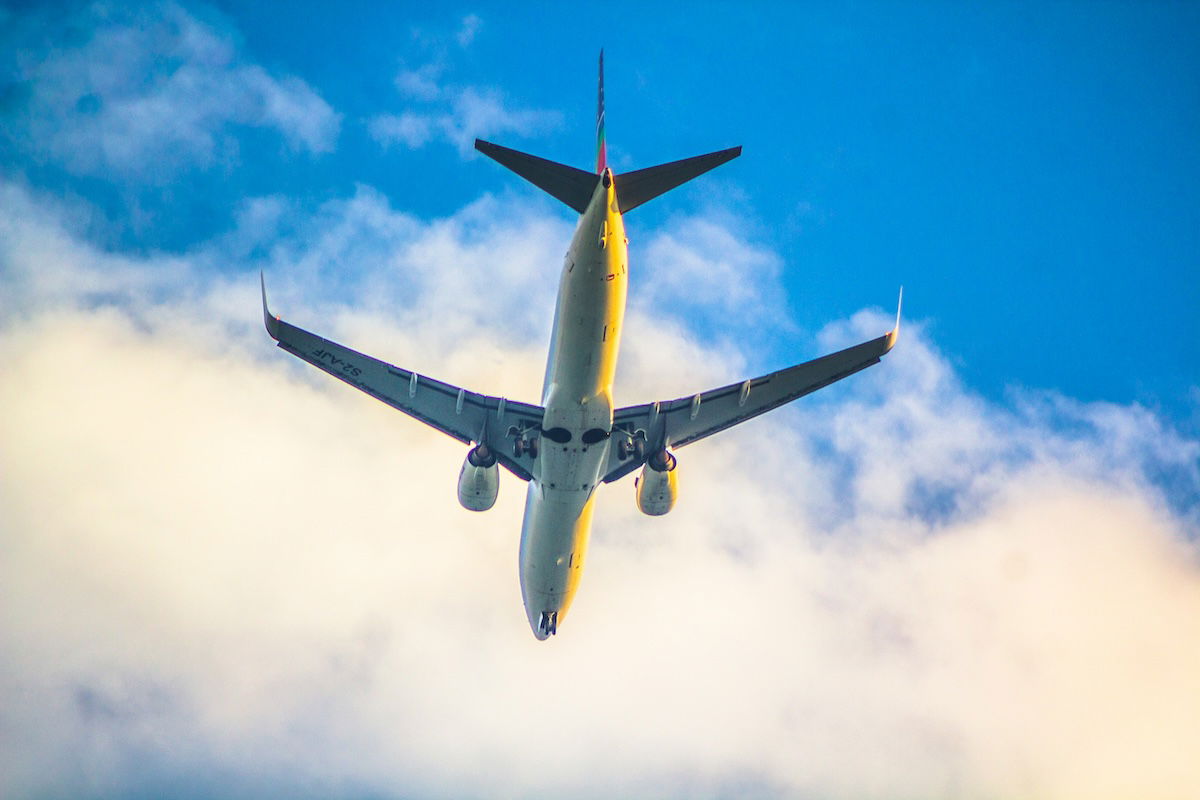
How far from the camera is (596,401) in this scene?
30781 mm

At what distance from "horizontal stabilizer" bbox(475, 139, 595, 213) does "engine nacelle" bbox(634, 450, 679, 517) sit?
10.8m

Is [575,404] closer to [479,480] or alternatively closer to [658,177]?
[479,480]

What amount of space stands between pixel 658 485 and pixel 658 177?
39.3ft

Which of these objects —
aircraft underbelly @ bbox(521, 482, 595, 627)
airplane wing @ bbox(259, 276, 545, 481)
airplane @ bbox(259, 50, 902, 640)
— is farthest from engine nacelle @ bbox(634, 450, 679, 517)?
airplane wing @ bbox(259, 276, 545, 481)

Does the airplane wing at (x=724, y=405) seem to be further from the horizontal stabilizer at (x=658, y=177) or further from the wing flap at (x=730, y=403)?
the horizontal stabilizer at (x=658, y=177)

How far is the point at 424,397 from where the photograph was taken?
35.7m

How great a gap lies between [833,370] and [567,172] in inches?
535

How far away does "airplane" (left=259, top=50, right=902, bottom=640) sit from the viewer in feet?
91.9

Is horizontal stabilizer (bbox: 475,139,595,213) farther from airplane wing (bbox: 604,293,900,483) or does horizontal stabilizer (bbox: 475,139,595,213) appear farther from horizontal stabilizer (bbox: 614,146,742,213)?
airplane wing (bbox: 604,293,900,483)

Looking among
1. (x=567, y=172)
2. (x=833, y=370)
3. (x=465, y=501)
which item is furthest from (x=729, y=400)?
(x=567, y=172)

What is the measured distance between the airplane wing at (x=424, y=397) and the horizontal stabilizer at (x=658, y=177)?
375 inches

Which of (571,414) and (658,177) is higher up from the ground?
(658,177)

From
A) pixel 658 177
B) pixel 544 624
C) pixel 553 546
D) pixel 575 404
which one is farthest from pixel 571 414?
pixel 544 624

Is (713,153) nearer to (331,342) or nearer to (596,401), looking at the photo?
(596,401)
